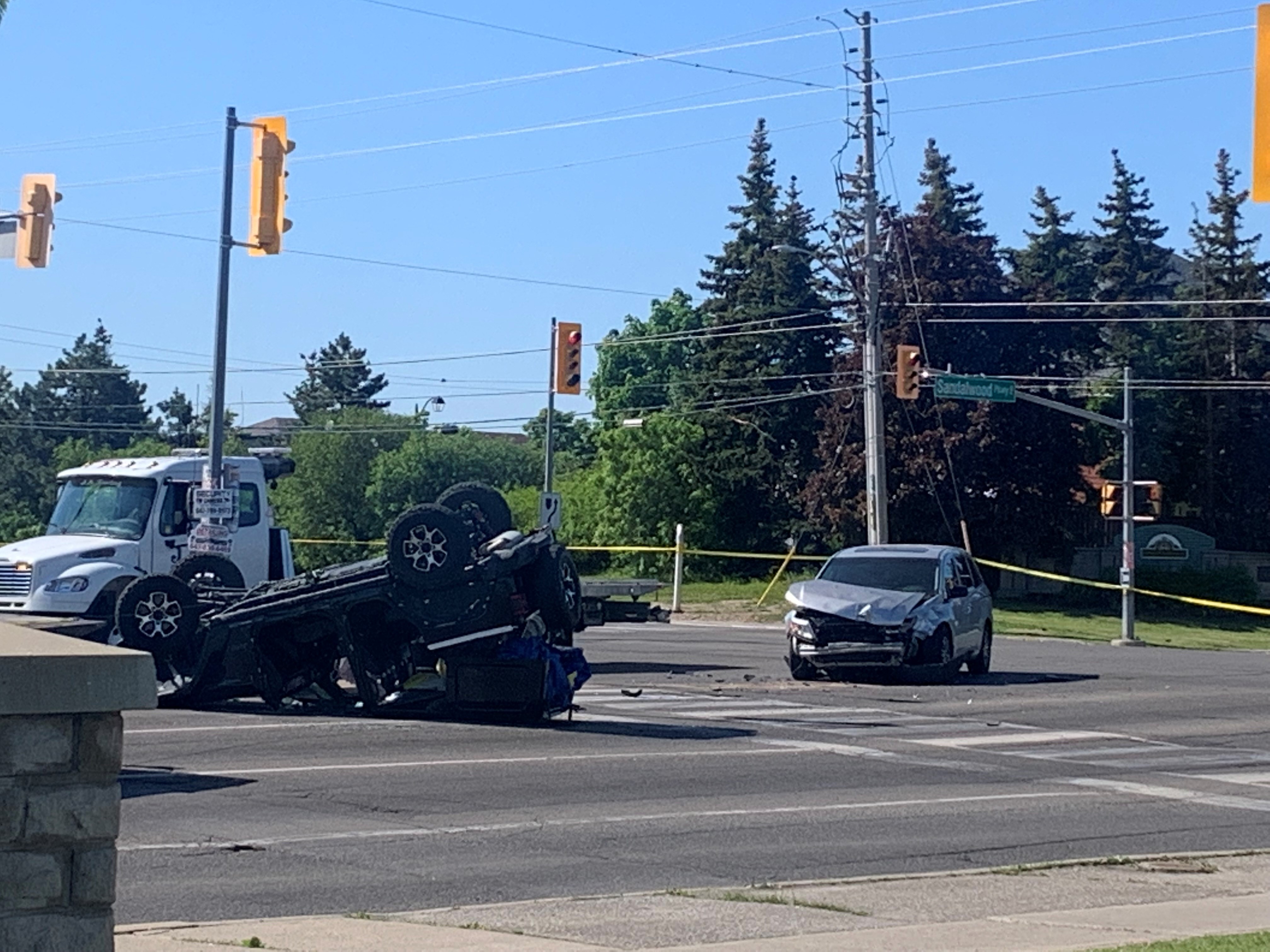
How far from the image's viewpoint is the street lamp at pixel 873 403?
40.3 meters

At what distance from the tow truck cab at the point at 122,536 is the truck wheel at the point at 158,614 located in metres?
3.42

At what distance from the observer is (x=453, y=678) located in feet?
54.4

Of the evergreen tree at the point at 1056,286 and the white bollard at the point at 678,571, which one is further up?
the evergreen tree at the point at 1056,286

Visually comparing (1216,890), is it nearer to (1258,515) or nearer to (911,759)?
→ (911,759)

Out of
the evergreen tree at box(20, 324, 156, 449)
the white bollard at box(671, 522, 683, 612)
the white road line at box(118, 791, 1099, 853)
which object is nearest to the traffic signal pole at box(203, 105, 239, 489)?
the white road line at box(118, 791, 1099, 853)

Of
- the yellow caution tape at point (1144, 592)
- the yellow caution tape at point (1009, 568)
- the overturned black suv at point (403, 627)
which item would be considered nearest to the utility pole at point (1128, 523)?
the yellow caution tape at point (1144, 592)

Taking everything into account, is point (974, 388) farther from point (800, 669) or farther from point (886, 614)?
point (886, 614)

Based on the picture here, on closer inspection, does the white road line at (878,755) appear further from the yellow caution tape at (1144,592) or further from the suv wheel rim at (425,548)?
the yellow caution tape at (1144,592)

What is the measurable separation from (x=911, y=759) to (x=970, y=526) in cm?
4056

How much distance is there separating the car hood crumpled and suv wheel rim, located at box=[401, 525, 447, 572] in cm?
706

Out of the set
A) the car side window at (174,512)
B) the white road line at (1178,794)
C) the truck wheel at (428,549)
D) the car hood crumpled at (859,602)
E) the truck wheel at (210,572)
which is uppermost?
the car side window at (174,512)

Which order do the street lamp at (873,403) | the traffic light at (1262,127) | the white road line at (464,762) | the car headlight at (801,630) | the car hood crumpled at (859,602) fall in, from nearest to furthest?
the traffic light at (1262,127) → the white road line at (464,762) → the car hood crumpled at (859,602) → the car headlight at (801,630) → the street lamp at (873,403)

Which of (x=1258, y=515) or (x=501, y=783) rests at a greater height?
(x=1258, y=515)

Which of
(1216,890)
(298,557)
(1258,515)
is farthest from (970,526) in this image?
(1216,890)
